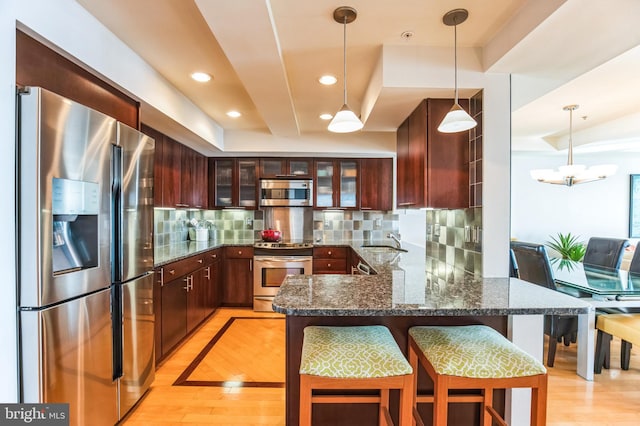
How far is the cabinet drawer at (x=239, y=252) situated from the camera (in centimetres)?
441

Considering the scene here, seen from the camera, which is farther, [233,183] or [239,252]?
[233,183]

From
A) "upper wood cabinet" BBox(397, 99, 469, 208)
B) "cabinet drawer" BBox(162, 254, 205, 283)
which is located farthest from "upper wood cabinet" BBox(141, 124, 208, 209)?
"upper wood cabinet" BBox(397, 99, 469, 208)

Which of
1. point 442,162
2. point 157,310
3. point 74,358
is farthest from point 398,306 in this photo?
point 157,310

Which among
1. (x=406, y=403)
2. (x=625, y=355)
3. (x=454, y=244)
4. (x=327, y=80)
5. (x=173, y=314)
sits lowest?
(x=625, y=355)

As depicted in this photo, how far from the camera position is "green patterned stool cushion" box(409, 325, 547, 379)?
129cm

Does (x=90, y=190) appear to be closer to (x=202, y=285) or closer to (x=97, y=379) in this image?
(x=97, y=379)

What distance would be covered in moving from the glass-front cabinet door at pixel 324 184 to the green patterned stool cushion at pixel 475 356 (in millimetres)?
3287

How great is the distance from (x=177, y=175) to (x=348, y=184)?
7.50ft

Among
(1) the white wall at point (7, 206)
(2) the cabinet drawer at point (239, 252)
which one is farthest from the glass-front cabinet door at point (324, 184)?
(1) the white wall at point (7, 206)

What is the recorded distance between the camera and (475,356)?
1338mm

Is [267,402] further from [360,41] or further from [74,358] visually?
[360,41]

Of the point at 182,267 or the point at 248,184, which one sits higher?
the point at 248,184

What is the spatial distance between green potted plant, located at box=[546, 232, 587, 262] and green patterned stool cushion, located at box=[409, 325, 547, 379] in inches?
198

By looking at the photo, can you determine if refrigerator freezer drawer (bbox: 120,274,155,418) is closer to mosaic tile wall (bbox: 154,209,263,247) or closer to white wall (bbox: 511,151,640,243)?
mosaic tile wall (bbox: 154,209,263,247)
